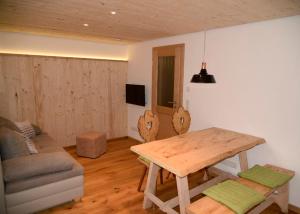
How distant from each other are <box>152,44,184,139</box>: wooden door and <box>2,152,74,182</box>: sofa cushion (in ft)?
7.52

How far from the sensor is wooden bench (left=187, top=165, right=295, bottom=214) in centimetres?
190

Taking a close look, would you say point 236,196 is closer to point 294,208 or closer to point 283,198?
point 283,198

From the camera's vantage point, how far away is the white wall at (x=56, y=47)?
415 cm

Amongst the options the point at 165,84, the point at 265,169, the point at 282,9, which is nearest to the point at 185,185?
the point at 265,169

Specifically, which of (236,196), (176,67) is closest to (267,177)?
(236,196)

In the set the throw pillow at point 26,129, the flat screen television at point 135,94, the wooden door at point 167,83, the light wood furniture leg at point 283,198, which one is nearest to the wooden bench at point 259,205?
the light wood furniture leg at point 283,198

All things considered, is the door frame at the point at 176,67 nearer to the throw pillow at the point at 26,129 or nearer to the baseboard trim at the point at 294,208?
the baseboard trim at the point at 294,208

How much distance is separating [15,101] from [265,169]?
175 inches

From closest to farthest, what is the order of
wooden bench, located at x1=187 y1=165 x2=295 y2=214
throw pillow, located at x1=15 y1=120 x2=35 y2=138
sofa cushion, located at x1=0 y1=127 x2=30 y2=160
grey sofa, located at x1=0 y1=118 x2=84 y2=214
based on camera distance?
wooden bench, located at x1=187 y1=165 x2=295 y2=214 < grey sofa, located at x1=0 y1=118 x2=84 y2=214 < sofa cushion, located at x1=0 y1=127 x2=30 y2=160 < throw pillow, located at x1=15 y1=120 x2=35 y2=138

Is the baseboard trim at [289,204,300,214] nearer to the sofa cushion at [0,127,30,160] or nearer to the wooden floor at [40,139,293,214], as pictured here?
the wooden floor at [40,139,293,214]

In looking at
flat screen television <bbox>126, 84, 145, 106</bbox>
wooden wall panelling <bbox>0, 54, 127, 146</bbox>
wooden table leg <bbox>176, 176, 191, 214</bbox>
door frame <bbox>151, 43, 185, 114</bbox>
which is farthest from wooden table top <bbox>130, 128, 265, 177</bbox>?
wooden wall panelling <bbox>0, 54, 127, 146</bbox>

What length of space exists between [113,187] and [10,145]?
153 centimetres

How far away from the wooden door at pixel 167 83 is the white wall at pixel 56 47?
1.33m

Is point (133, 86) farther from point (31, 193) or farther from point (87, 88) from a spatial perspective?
point (31, 193)
